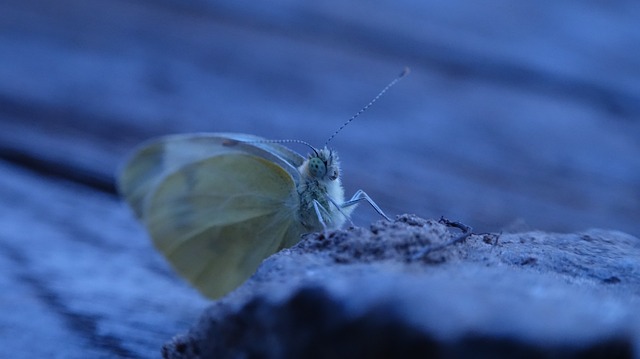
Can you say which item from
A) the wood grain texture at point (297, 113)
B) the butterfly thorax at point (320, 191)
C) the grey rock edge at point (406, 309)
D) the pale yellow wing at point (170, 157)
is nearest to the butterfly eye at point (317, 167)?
the butterfly thorax at point (320, 191)

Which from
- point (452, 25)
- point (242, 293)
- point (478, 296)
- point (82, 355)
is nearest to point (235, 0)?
point (452, 25)

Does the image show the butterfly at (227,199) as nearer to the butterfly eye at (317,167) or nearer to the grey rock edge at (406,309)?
the butterfly eye at (317,167)

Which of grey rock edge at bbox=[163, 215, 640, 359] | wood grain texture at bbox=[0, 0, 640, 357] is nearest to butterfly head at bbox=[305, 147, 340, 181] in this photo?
wood grain texture at bbox=[0, 0, 640, 357]

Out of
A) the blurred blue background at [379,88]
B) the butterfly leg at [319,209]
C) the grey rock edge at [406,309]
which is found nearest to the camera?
the grey rock edge at [406,309]

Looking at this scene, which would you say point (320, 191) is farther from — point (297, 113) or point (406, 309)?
point (406, 309)

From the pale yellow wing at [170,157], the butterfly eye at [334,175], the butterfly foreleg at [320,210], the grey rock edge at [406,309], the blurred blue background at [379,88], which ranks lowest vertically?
the grey rock edge at [406,309]

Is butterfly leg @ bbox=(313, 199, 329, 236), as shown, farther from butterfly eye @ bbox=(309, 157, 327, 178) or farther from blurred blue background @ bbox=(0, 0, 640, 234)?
blurred blue background @ bbox=(0, 0, 640, 234)
